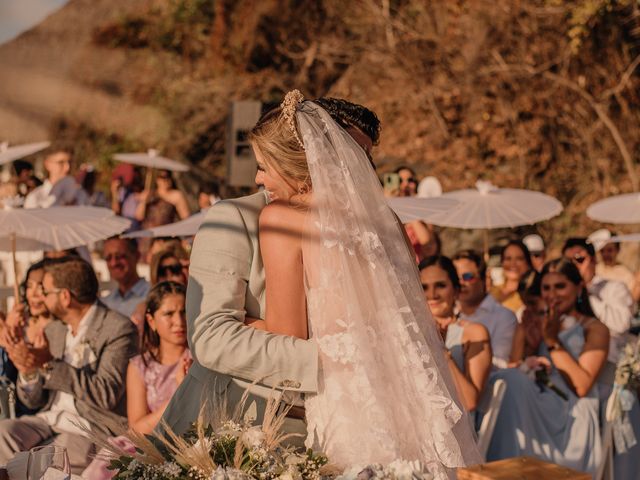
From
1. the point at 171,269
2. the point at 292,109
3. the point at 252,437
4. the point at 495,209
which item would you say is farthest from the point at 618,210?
the point at 252,437

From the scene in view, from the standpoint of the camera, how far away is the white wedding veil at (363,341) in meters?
2.50

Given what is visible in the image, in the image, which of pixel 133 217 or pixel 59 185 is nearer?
pixel 59 185

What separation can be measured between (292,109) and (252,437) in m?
0.94

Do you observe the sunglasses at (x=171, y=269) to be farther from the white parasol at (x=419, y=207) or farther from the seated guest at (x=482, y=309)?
the seated guest at (x=482, y=309)

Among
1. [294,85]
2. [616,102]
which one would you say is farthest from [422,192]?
[294,85]

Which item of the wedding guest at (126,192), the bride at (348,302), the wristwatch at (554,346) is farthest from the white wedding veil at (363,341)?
the wedding guest at (126,192)

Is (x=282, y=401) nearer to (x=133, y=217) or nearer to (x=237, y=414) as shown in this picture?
(x=237, y=414)

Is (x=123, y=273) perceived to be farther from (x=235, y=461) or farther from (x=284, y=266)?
(x=235, y=461)

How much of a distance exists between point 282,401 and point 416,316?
1.48 ft

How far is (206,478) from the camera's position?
222cm

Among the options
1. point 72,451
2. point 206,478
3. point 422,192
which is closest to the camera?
point 206,478

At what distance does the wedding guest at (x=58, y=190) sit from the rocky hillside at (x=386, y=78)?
12.2 ft

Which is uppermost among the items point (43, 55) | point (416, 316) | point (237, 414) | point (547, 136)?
point (43, 55)

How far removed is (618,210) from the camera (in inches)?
328
